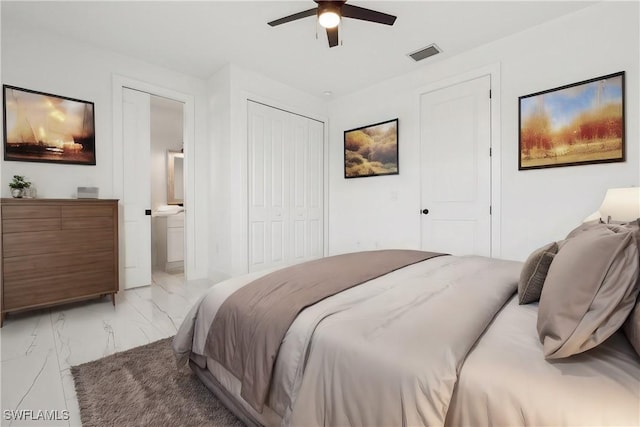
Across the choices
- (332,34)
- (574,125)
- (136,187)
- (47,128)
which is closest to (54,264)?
(136,187)

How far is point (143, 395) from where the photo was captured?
153cm

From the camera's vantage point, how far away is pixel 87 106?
124 inches

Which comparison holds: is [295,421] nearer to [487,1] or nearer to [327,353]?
[327,353]

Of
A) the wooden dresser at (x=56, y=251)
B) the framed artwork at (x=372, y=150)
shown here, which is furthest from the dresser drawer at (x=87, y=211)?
the framed artwork at (x=372, y=150)

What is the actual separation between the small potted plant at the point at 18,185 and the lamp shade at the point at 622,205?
181 inches

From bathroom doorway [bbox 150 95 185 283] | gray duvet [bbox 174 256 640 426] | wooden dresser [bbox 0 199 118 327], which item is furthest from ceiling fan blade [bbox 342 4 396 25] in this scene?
bathroom doorway [bbox 150 95 185 283]

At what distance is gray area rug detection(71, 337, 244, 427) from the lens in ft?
4.48

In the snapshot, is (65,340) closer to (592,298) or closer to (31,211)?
(31,211)

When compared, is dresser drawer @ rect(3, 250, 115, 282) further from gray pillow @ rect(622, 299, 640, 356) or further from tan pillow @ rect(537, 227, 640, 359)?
gray pillow @ rect(622, 299, 640, 356)

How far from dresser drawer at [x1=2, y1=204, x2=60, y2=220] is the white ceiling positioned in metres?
1.76

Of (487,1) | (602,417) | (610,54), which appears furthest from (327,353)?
(610,54)

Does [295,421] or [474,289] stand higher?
[474,289]

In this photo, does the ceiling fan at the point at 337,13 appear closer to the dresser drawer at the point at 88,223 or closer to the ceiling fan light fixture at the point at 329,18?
the ceiling fan light fixture at the point at 329,18

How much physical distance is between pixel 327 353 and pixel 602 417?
653 millimetres
